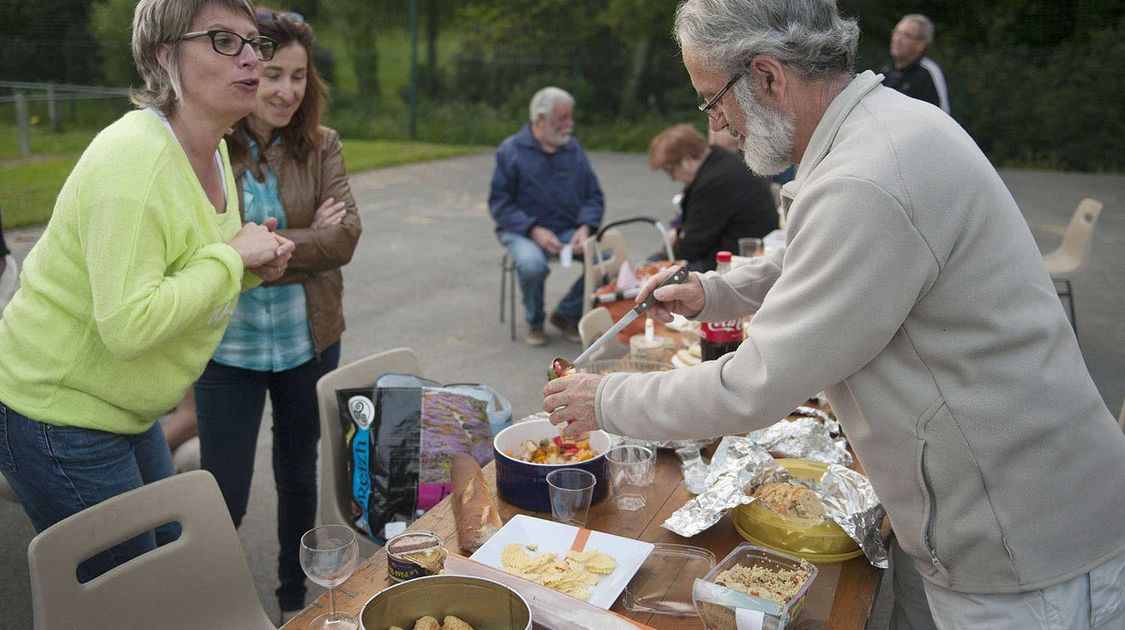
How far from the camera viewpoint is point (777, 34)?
1.59 m

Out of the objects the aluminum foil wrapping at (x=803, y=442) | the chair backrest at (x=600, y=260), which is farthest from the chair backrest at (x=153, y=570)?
the chair backrest at (x=600, y=260)

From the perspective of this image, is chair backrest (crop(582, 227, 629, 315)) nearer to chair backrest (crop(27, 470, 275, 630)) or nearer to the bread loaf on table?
the bread loaf on table

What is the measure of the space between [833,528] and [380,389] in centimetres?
128

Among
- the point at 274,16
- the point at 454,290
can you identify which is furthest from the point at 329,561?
the point at 454,290

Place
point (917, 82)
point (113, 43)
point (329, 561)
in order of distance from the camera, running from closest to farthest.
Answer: point (329, 561) → point (917, 82) → point (113, 43)

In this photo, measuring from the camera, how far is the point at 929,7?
20375 mm

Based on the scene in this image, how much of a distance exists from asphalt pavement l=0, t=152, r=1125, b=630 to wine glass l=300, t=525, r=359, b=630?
1.76 ft

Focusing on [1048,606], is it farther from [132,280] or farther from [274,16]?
[274,16]

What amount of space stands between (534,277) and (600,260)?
0.98 m

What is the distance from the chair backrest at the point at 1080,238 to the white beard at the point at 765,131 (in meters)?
5.46

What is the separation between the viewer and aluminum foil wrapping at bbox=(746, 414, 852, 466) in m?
2.31

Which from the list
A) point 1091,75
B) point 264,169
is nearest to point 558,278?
point 264,169

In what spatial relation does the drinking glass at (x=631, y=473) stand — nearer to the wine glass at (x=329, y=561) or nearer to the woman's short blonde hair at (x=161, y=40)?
the wine glass at (x=329, y=561)

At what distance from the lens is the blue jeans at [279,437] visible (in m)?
2.88
